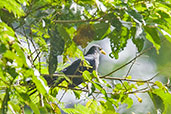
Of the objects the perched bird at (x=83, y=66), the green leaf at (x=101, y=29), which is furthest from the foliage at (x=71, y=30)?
the perched bird at (x=83, y=66)

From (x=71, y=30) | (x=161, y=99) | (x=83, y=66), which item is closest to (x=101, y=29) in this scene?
(x=71, y=30)

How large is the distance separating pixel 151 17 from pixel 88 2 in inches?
12.7

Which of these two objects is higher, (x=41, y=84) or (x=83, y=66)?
(x=41, y=84)

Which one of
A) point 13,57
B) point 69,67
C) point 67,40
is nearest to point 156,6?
point 67,40

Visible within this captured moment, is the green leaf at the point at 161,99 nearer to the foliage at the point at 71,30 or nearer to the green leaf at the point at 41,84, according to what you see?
the foliage at the point at 71,30

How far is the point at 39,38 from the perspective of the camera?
1973 mm

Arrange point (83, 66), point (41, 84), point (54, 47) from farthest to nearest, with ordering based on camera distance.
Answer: point (83, 66), point (54, 47), point (41, 84)

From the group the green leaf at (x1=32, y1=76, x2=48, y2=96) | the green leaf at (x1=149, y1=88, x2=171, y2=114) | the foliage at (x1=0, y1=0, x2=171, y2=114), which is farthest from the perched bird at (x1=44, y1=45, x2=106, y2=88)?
the green leaf at (x1=32, y1=76, x2=48, y2=96)

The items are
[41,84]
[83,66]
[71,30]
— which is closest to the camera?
[41,84]

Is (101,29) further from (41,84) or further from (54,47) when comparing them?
(41,84)

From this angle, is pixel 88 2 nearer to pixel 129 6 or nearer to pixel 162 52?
pixel 129 6

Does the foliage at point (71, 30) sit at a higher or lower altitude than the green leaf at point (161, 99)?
higher

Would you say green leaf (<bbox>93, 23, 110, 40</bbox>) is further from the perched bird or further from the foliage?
the perched bird

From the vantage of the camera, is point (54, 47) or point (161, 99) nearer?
point (54, 47)
